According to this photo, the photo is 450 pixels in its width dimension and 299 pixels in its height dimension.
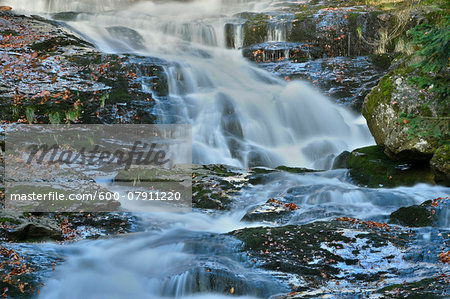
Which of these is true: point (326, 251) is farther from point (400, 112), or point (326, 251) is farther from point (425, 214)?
point (400, 112)

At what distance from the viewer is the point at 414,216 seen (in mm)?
6941

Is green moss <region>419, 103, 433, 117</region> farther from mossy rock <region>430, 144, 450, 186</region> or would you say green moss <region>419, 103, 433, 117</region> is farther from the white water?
the white water

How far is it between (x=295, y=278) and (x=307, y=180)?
14.9 ft

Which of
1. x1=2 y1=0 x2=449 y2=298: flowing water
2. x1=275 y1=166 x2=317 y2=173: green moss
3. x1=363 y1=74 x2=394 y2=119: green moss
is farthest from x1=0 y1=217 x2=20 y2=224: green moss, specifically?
x1=363 y1=74 x2=394 y2=119: green moss

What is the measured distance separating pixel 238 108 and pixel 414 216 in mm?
6988

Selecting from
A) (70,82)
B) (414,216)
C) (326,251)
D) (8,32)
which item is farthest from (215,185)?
(8,32)

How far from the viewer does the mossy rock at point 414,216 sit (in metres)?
6.79

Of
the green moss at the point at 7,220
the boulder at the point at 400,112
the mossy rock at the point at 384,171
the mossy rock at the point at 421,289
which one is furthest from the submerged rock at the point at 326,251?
the green moss at the point at 7,220

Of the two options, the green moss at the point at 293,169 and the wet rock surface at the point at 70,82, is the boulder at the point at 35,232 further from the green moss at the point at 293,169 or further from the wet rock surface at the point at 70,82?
the green moss at the point at 293,169

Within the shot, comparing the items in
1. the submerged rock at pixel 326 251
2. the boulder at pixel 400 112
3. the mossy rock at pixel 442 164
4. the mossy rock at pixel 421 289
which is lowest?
the submerged rock at pixel 326 251

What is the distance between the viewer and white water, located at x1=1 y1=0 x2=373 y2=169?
38.0 feet

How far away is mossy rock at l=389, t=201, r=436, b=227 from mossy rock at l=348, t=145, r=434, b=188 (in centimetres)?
154

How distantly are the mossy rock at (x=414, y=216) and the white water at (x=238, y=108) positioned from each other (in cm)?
392

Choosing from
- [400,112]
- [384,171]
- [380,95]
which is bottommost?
[384,171]
